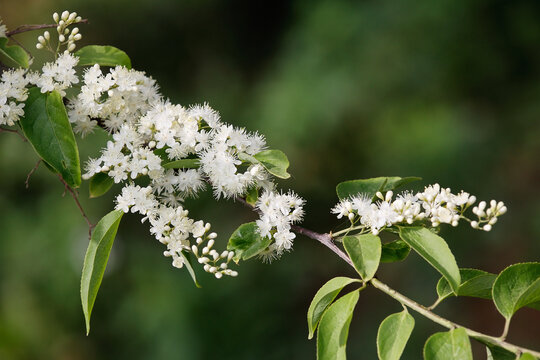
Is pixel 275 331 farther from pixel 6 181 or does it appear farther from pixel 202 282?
pixel 6 181

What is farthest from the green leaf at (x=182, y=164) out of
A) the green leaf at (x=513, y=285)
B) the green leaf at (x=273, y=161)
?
the green leaf at (x=513, y=285)

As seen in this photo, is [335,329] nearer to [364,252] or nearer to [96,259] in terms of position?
[364,252]

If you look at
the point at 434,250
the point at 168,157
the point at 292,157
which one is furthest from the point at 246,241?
the point at 292,157

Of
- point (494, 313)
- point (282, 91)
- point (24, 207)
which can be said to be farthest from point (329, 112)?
point (24, 207)

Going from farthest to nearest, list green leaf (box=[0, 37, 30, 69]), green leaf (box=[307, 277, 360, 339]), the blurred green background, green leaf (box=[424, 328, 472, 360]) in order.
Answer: the blurred green background
green leaf (box=[0, 37, 30, 69])
green leaf (box=[307, 277, 360, 339])
green leaf (box=[424, 328, 472, 360])

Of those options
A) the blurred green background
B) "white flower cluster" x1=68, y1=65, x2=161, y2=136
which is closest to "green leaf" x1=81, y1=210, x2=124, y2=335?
"white flower cluster" x1=68, y1=65, x2=161, y2=136

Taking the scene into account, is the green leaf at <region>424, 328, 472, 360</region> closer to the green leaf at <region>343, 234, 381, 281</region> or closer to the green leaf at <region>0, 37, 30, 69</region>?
the green leaf at <region>343, 234, 381, 281</region>
